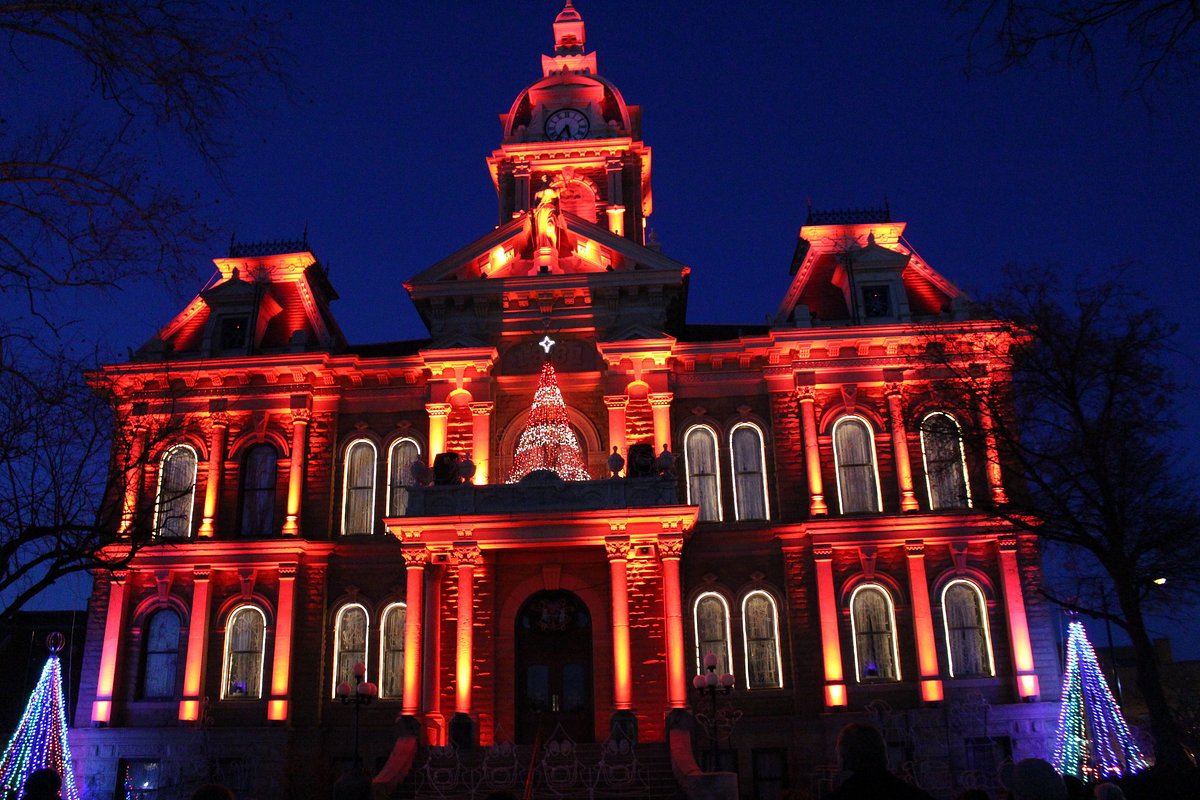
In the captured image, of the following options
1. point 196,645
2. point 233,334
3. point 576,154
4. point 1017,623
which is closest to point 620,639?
point 1017,623

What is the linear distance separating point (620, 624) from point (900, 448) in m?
8.90

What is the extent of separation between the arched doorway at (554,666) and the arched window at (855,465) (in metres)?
7.56

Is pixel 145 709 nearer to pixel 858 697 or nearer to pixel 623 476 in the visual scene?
pixel 623 476

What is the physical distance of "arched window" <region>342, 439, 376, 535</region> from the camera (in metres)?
28.6

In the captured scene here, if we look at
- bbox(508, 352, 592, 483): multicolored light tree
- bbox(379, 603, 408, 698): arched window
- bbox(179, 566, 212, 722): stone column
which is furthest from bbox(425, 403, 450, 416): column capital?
bbox(179, 566, 212, 722): stone column

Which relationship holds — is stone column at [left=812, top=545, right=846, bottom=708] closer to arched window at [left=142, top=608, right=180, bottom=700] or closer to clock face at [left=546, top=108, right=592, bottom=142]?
arched window at [left=142, top=608, right=180, bottom=700]

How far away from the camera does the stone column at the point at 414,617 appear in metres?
25.4

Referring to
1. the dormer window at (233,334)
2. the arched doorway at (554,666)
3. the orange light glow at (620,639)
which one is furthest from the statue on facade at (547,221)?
the arched doorway at (554,666)

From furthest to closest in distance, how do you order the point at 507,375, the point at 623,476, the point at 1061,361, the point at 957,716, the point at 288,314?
the point at 288,314, the point at 507,375, the point at 623,476, the point at 957,716, the point at 1061,361

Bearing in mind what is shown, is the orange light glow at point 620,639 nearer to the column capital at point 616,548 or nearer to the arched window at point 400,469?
the column capital at point 616,548

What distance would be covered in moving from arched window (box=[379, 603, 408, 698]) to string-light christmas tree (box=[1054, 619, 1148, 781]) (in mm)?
15786

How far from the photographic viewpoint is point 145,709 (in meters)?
26.9

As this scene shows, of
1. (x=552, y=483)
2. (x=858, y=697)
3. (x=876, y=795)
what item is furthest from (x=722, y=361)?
(x=876, y=795)

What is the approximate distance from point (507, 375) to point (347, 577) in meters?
6.87
